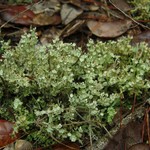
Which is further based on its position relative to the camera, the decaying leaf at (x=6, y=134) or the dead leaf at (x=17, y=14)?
the dead leaf at (x=17, y=14)

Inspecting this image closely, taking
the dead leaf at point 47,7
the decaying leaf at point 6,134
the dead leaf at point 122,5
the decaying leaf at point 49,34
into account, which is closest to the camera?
the decaying leaf at point 6,134

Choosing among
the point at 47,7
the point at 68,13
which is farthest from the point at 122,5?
the point at 47,7

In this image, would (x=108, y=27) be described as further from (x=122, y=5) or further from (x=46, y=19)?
(x=46, y=19)

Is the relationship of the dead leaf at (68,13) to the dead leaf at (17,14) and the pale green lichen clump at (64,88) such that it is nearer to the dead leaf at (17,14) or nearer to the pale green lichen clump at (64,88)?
the dead leaf at (17,14)

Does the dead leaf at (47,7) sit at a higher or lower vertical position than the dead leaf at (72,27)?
higher

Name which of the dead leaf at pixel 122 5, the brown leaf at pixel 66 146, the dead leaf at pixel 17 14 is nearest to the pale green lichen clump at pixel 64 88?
the brown leaf at pixel 66 146

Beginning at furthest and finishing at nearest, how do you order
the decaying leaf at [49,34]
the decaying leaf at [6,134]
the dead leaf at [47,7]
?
1. the dead leaf at [47,7]
2. the decaying leaf at [49,34]
3. the decaying leaf at [6,134]

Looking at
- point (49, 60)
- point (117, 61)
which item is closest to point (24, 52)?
point (49, 60)
